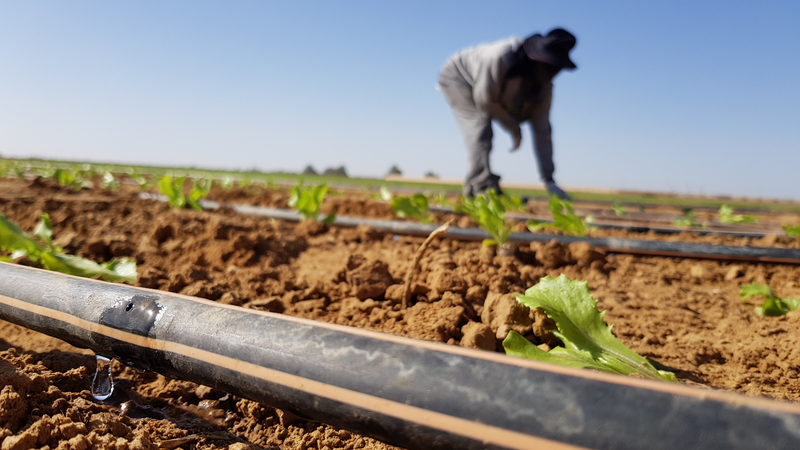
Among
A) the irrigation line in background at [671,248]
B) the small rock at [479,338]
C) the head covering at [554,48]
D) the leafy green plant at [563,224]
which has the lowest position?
the small rock at [479,338]

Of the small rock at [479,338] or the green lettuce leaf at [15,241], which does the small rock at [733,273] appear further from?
the green lettuce leaf at [15,241]

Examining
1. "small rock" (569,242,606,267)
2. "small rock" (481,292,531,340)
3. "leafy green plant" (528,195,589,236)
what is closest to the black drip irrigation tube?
"small rock" (481,292,531,340)

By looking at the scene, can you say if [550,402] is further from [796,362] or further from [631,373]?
[796,362]

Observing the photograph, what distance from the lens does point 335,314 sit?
1252 millimetres

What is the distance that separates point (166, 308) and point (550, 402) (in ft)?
1.91

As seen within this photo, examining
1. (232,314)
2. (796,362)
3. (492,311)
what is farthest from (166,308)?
(796,362)

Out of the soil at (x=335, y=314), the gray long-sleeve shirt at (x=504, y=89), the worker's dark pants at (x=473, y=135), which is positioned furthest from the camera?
the worker's dark pants at (x=473, y=135)

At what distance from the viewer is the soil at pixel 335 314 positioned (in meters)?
0.78

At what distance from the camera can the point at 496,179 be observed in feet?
15.8

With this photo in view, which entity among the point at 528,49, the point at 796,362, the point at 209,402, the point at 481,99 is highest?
the point at 528,49

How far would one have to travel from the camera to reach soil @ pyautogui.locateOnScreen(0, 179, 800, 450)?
783 millimetres

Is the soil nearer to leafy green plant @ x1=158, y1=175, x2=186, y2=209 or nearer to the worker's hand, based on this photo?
leafy green plant @ x1=158, y1=175, x2=186, y2=209

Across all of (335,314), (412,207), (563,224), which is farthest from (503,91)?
(335,314)

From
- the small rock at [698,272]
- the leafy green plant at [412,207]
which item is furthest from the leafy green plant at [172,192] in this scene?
the small rock at [698,272]
